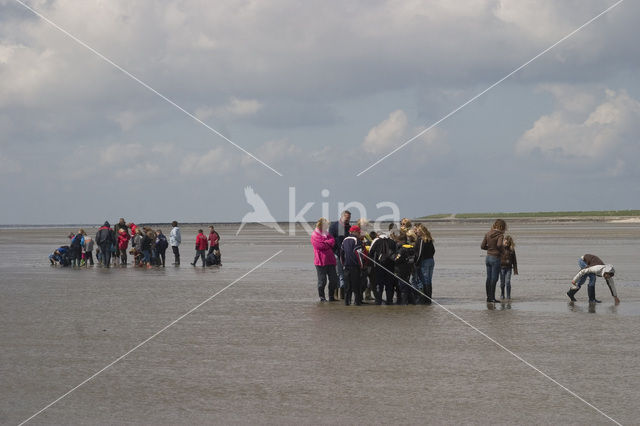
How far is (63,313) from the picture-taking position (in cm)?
1594

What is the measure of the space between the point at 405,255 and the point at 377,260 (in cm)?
70

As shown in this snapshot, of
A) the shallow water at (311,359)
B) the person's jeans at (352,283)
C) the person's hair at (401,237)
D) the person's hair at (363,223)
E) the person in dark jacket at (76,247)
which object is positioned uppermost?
the person's hair at (363,223)

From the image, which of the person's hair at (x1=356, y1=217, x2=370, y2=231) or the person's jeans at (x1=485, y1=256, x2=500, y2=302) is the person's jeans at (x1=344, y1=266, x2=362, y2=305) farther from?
the person's jeans at (x1=485, y1=256, x2=500, y2=302)

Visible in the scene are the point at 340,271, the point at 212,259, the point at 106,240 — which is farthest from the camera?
the point at 212,259

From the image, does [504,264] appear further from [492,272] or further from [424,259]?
[424,259]

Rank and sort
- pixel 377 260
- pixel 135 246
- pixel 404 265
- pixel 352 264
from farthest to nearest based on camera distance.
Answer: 1. pixel 135 246
2. pixel 377 260
3. pixel 404 265
4. pixel 352 264

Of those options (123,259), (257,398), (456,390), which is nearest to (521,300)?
(456,390)

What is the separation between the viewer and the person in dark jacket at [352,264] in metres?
17.5

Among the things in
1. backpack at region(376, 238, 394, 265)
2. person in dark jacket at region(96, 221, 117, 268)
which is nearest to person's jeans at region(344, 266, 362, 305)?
backpack at region(376, 238, 394, 265)

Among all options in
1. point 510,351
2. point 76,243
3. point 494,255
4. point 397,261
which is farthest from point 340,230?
point 76,243

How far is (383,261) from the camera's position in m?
17.8

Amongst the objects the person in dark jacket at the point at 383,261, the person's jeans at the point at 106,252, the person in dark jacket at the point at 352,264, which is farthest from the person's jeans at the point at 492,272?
the person's jeans at the point at 106,252

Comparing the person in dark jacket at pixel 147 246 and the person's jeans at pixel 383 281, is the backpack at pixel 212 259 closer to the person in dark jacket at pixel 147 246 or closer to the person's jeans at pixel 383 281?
the person in dark jacket at pixel 147 246

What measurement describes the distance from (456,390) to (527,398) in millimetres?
815
